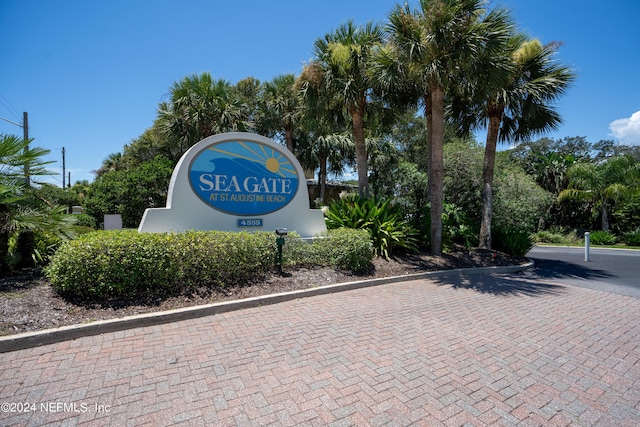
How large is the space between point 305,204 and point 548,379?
6.43m

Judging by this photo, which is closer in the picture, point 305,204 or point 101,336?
point 101,336

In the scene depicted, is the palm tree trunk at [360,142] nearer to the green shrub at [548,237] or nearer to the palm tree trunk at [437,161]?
the palm tree trunk at [437,161]

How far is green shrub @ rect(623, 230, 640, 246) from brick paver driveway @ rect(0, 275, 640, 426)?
63.8ft

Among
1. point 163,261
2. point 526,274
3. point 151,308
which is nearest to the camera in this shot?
point 151,308

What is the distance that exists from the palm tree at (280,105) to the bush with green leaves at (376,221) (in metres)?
8.86

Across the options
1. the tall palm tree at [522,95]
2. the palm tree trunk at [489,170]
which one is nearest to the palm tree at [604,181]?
the tall palm tree at [522,95]

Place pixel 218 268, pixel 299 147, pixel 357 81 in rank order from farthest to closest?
A: pixel 299 147 < pixel 357 81 < pixel 218 268

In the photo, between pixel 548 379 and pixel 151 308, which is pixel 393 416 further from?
pixel 151 308

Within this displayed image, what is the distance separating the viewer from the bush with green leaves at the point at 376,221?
8.69m

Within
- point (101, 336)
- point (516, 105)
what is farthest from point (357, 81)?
point (101, 336)

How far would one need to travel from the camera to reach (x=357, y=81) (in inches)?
392

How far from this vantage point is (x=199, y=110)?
551 inches

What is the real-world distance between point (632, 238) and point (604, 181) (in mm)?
3916

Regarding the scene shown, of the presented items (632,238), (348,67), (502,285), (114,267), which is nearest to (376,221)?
(502,285)
